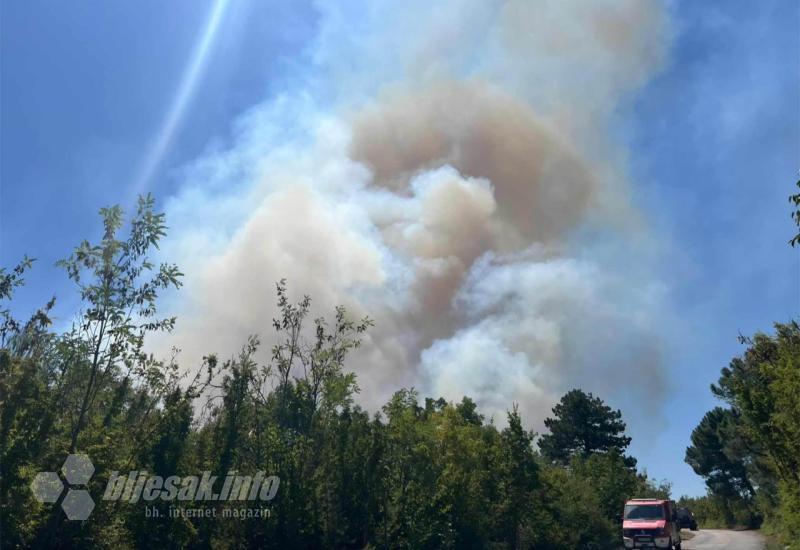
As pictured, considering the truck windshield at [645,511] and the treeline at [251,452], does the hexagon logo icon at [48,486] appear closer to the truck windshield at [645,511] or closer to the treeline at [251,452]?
the treeline at [251,452]

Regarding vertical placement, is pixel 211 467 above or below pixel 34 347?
below

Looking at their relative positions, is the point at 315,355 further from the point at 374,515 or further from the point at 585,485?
the point at 585,485

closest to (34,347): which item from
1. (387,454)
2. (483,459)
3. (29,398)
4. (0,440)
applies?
(29,398)

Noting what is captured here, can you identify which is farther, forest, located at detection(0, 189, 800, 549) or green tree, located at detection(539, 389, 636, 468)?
green tree, located at detection(539, 389, 636, 468)

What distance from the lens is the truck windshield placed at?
1117 inches

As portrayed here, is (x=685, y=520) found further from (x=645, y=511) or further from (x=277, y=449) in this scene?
Result: (x=277, y=449)

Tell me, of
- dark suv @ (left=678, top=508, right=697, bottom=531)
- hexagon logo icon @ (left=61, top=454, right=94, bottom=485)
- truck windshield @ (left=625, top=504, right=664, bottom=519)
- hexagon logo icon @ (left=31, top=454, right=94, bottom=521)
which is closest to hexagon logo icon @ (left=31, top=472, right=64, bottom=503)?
hexagon logo icon @ (left=31, top=454, right=94, bottom=521)

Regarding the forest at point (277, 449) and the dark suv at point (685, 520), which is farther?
the dark suv at point (685, 520)

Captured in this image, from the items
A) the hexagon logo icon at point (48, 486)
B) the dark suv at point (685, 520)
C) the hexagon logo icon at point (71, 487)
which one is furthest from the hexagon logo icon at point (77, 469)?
the dark suv at point (685, 520)

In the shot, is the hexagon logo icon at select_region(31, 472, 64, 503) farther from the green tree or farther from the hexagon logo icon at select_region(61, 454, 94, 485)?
the green tree

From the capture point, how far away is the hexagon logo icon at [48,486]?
45.7 feet

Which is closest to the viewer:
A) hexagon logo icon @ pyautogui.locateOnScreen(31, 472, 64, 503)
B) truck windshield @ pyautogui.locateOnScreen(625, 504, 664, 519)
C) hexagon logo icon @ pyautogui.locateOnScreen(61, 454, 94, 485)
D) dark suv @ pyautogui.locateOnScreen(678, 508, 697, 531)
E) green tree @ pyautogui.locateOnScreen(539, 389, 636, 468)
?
hexagon logo icon @ pyautogui.locateOnScreen(31, 472, 64, 503)

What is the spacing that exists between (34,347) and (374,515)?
12.7 metres

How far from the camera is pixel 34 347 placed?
15.4 metres
